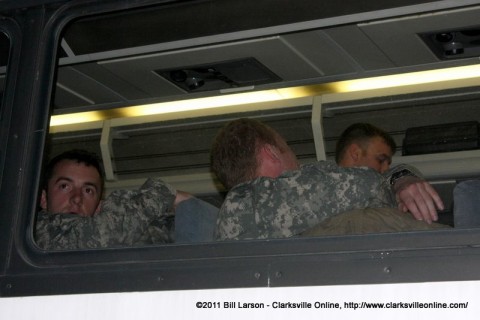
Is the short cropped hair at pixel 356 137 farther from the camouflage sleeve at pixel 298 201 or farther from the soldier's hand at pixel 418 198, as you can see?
the camouflage sleeve at pixel 298 201

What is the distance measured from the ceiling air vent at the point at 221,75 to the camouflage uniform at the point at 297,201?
5.84ft

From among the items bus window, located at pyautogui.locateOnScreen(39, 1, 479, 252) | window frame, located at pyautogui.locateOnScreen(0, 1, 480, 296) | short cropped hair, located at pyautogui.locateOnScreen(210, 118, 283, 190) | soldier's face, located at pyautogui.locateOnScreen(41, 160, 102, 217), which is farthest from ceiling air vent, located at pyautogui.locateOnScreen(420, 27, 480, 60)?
window frame, located at pyautogui.locateOnScreen(0, 1, 480, 296)

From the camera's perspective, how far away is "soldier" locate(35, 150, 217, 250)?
2982mm

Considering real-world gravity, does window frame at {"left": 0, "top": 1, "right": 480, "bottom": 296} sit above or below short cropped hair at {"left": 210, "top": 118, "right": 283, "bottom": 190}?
below

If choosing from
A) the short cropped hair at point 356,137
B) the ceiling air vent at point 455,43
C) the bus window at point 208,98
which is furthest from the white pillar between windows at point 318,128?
the ceiling air vent at point 455,43

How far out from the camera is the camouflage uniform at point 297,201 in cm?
267

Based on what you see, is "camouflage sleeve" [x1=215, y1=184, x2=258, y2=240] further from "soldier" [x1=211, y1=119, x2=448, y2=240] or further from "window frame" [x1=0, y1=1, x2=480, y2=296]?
"window frame" [x1=0, y1=1, x2=480, y2=296]

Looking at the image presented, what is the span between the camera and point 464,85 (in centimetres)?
466

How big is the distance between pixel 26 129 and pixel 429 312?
4.76 feet

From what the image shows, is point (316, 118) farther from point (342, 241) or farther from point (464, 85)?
point (342, 241)

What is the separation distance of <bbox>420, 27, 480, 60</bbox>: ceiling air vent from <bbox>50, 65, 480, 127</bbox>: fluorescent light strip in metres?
0.16

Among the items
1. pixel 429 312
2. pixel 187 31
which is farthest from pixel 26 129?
pixel 429 312

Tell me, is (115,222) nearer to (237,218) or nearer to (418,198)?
(237,218)

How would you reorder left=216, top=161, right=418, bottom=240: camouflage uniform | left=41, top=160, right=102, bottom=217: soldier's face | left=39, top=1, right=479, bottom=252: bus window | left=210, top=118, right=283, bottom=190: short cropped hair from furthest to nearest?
1. left=39, top=1, right=479, bottom=252: bus window
2. left=41, top=160, right=102, bottom=217: soldier's face
3. left=210, top=118, right=283, bottom=190: short cropped hair
4. left=216, top=161, right=418, bottom=240: camouflage uniform
